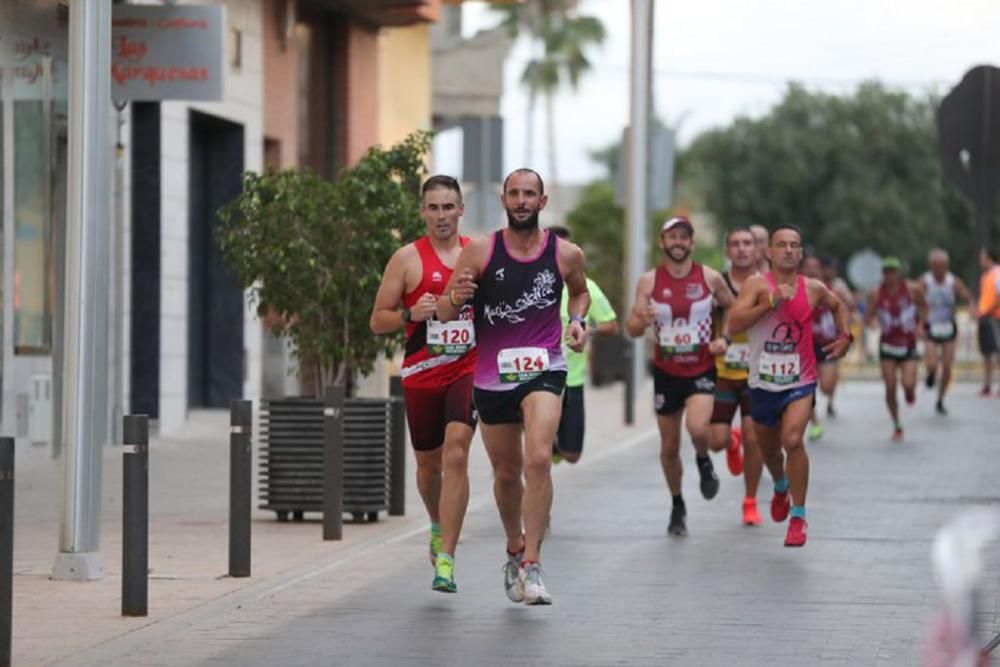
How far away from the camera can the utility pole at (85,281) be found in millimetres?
11891

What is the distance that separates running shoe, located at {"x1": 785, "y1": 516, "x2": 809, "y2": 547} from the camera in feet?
46.1

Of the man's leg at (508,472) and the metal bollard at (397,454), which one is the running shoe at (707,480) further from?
the man's leg at (508,472)

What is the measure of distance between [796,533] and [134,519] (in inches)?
184

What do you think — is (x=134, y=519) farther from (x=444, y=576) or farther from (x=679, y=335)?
(x=679, y=335)

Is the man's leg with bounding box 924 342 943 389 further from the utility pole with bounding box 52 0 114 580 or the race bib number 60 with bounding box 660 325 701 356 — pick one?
the utility pole with bounding box 52 0 114 580

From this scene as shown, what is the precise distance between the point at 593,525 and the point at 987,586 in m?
4.05

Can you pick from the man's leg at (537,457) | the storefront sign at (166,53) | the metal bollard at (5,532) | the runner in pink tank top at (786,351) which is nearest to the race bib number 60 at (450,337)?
the man's leg at (537,457)

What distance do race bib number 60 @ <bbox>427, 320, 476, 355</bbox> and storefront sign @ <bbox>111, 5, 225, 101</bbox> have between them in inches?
273

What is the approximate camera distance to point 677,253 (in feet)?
49.0

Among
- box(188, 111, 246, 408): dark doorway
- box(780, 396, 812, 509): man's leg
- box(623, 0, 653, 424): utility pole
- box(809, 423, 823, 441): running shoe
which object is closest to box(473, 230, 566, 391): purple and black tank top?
box(780, 396, 812, 509): man's leg

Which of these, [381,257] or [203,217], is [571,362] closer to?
[381,257]

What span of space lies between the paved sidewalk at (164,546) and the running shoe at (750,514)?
207cm

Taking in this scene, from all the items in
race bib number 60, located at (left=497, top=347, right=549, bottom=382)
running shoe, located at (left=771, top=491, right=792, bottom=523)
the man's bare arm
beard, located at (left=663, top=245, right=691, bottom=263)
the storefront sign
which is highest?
the storefront sign

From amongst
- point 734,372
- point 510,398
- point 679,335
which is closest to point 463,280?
point 510,398
